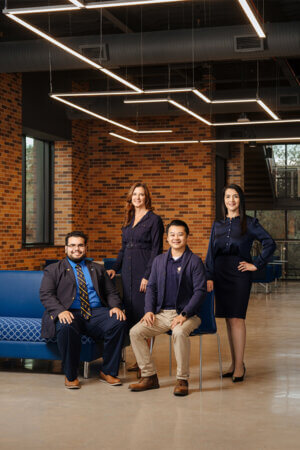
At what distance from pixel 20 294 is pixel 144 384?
173 centimetres

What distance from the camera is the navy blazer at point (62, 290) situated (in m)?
5.26

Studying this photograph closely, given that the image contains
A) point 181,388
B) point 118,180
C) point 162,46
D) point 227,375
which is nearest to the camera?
point 181,388

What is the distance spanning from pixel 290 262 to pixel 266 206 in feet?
5.94

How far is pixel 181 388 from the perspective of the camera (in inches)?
190

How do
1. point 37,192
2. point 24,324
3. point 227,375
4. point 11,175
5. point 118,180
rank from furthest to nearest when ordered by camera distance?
1. point 118,180
2. point 37,192
3. point 11,175
4. point 24,324
5. point 227,375

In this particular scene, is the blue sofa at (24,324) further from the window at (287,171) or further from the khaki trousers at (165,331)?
the window at (287,171)

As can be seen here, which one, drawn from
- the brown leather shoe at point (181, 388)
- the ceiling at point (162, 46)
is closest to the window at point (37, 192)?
the ceiling at point (162, 46)

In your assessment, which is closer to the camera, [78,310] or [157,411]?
[157,411]

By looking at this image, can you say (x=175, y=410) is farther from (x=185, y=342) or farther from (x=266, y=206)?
(x=266, y=206)

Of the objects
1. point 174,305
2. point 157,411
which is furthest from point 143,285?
point 157,411

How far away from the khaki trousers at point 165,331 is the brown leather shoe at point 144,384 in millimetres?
32

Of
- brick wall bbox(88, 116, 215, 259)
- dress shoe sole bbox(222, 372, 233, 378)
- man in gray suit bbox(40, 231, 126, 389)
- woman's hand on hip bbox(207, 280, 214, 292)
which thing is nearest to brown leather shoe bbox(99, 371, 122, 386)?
man in gray suit bbox(40, 231, 126, 389)

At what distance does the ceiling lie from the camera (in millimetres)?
8219

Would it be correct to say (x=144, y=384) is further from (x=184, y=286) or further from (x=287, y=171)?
(x=287, y=171)
